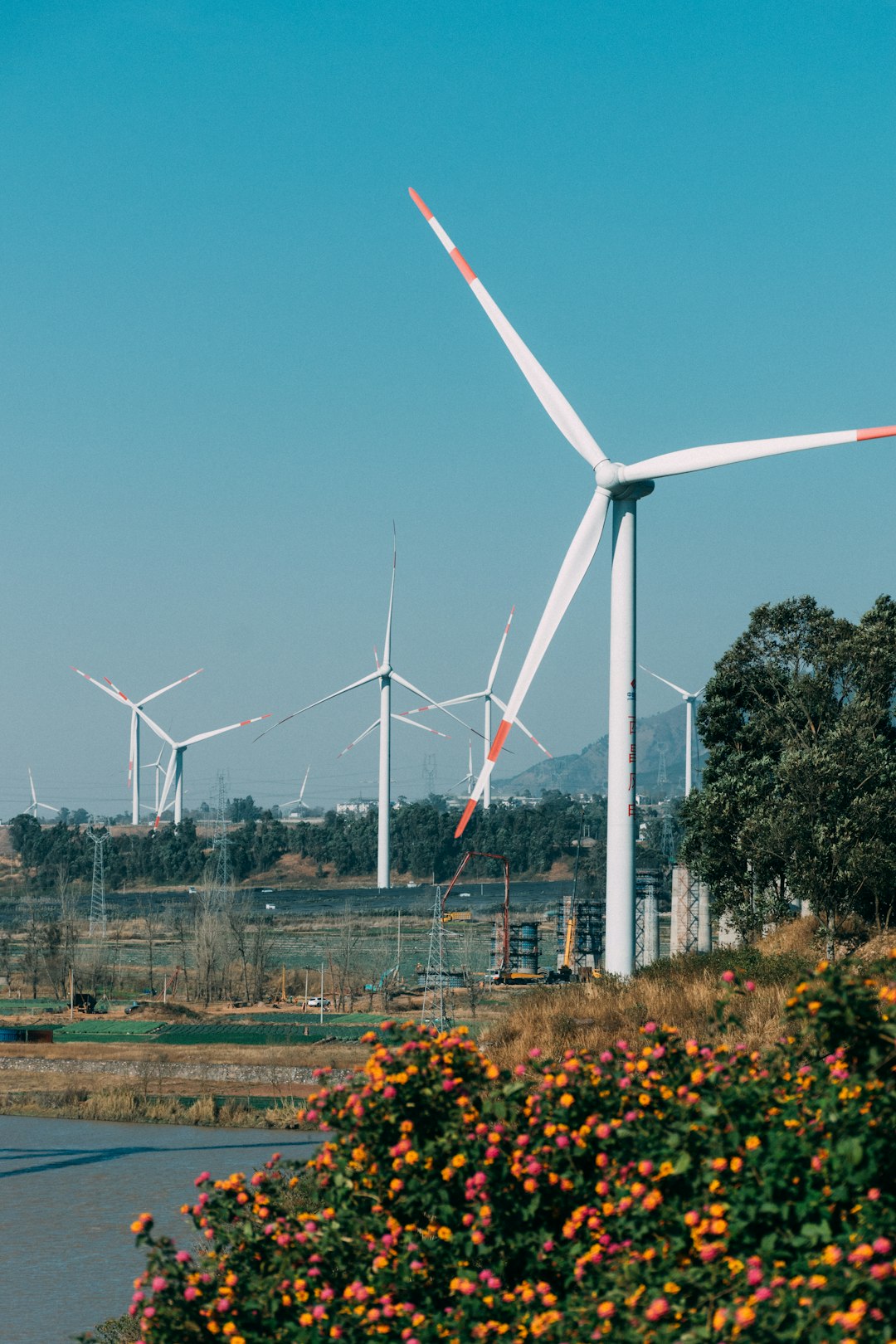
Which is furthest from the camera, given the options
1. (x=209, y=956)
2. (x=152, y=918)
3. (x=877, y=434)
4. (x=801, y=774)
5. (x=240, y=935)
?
(x=152, y=918)

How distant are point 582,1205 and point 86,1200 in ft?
78.0

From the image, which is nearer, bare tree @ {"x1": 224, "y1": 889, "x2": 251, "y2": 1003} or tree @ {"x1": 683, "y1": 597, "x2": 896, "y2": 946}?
tree @ {"x1": 683, "y1": 597, "x2": 896, "y2": 946}

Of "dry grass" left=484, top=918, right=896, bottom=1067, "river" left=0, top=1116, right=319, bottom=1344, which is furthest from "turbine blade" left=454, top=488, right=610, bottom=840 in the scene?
"river" left=0, top=1116, right=319, bottom=1344

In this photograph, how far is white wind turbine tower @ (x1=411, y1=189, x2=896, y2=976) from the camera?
24938 millimetres

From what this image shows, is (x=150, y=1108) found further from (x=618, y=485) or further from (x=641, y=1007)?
(x=618, y=485)

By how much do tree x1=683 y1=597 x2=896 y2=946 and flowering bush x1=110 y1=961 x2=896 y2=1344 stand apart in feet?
89.8

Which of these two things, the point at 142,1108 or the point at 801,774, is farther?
the point at 142,1108

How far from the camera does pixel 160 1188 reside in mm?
30188

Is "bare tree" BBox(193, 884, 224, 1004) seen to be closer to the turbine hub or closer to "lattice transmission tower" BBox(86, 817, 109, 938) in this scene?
"lattice transmission tower" BBox(86, 817, 109, 938)

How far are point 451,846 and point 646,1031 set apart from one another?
177m

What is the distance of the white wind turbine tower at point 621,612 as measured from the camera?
2494cm

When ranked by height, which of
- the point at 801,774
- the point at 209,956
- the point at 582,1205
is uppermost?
the point at 801,774

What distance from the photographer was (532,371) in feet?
100

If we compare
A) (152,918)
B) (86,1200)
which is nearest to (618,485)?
(86,1200)
